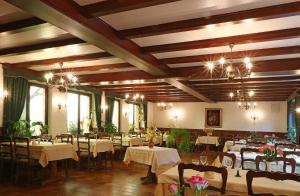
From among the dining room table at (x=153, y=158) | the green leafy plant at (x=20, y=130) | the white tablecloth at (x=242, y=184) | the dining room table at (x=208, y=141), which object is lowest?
the dining room table at (x=208, y=141)

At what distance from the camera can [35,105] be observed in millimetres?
8156

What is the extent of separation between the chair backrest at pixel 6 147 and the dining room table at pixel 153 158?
7.95 feet

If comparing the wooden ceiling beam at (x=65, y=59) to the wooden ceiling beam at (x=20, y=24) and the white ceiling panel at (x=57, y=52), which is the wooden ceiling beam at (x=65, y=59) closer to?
the white ceiling panel at (x=57, y=52)


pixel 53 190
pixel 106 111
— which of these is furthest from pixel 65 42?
pixel 106 111

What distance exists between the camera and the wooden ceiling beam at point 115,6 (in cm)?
313

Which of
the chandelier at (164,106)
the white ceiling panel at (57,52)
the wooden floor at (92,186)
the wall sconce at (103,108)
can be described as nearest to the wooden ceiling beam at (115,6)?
the white ceiling panel at (57,52)

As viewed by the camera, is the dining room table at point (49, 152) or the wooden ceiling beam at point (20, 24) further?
the dining room table at point (49, 152)

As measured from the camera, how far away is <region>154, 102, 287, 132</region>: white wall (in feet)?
42.7

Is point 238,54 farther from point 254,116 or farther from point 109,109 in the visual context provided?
point 254,116

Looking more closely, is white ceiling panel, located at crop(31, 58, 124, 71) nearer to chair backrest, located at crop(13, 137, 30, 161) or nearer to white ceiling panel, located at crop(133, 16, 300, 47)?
white ceiling panel, located at crop(133, 16, 300, 47)

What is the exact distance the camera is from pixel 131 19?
155 inches

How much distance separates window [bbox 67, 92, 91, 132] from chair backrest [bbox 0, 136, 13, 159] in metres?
3.20

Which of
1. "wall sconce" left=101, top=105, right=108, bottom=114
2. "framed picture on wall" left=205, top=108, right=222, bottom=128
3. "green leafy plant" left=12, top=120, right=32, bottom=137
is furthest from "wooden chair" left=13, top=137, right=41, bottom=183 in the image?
"framed picture on wall" left=205, top=108, right=222, bottom=128

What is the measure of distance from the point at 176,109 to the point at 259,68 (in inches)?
364
